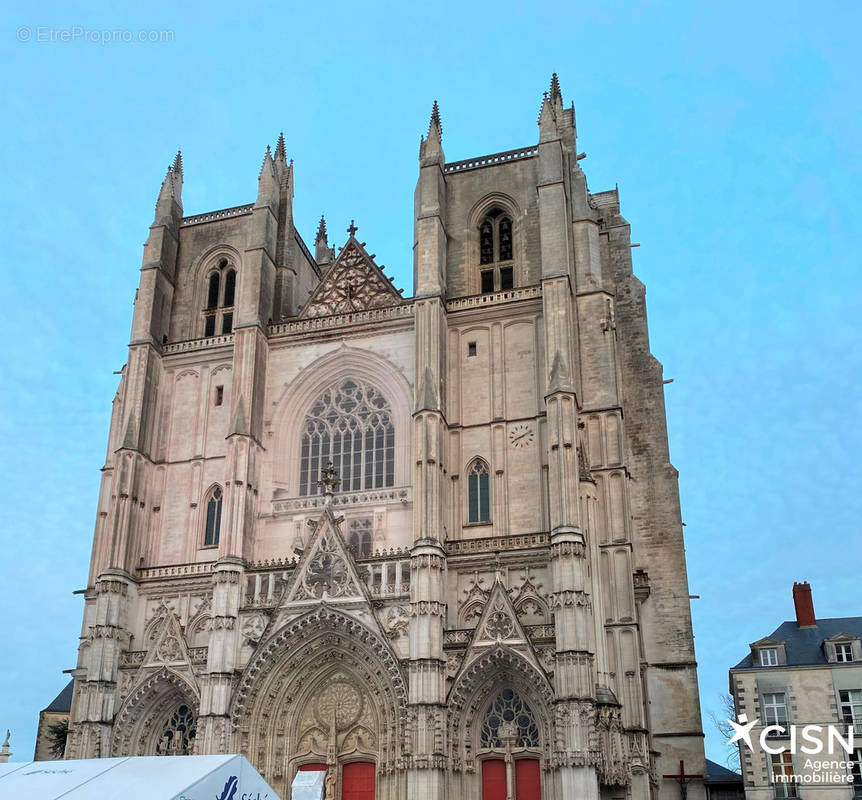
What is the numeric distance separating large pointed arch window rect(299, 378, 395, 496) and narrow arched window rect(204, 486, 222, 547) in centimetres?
277

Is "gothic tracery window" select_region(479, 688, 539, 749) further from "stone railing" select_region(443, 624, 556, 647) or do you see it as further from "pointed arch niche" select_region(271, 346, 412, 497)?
"pointed arch niche" select_region(271, 346, 412, 497)

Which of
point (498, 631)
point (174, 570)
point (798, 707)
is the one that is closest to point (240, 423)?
point (174, 570)

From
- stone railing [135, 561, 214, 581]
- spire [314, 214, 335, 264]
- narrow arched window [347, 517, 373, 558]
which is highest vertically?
spire [314, 214, 335, 264]

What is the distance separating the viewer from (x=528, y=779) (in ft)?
84.2

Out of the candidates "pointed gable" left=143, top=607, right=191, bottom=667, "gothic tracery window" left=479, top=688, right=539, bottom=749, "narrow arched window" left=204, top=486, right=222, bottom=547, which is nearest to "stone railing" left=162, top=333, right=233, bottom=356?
"narrow arched window" left=204, top=486, right=222, bottom=547

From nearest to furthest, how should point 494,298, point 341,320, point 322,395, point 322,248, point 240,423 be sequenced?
1. point 240,423
2. point 494,298
3. point 322,395
4. point 341,320
5. point 322,248

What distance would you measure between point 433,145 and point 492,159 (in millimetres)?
2192

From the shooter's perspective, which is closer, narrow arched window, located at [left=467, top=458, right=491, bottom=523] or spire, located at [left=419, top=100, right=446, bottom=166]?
narrow arched window, located at [left=467, top=458, right=491, bottom=523]

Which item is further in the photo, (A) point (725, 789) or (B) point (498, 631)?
(A) point (725, 789)

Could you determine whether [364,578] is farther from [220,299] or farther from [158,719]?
[220,299]

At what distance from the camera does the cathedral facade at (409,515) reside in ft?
85.8

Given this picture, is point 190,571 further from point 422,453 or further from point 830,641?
point 830,641

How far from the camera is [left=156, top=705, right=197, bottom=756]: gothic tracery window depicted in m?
28.7

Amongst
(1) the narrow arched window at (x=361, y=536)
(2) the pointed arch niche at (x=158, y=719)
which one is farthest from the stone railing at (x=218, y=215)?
(2) the pointed arch niche at (x=158, y=719)
